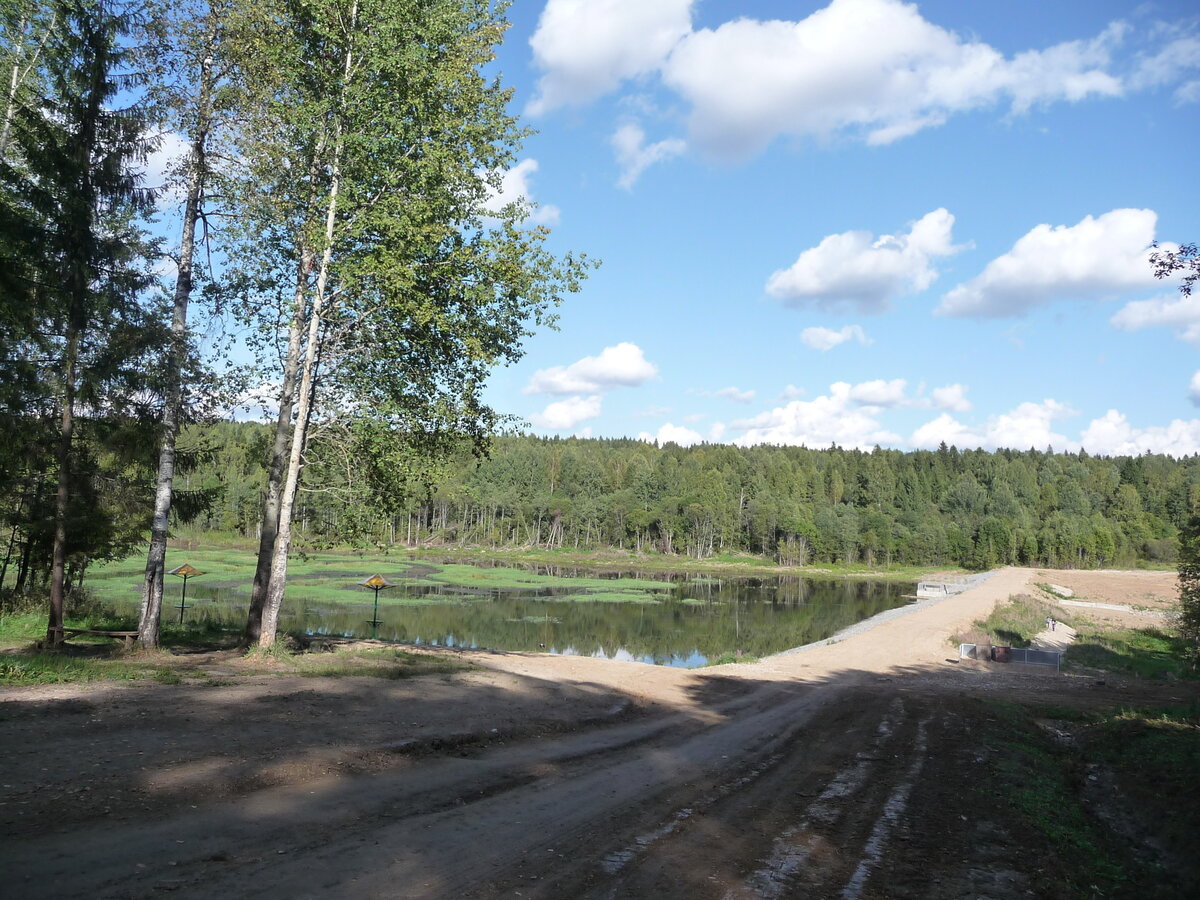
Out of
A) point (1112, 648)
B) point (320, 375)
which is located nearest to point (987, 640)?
point (1112, 648)

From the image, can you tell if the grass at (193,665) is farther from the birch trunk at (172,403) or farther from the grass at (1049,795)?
the grass at (1049,795)

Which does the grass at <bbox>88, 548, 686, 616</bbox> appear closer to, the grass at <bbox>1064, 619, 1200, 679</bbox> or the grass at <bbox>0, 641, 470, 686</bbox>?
the grass at <bbox>0, 641, 470, 686</bbox>

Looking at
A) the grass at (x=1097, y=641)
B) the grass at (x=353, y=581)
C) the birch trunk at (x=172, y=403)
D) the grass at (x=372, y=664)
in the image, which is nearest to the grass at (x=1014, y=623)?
the grass at (x=1097, y=641)

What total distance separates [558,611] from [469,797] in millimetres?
44523

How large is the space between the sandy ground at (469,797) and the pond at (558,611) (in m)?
11.8

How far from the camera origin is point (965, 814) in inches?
344

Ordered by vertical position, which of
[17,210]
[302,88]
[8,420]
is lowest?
[8,420]

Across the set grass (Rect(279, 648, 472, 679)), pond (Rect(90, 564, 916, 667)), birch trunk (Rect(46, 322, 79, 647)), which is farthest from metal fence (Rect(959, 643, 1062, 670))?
birch trunk (Rect(46, 322, 79, 647))

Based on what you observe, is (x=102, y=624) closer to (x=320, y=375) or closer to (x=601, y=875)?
(x=320, y=375)

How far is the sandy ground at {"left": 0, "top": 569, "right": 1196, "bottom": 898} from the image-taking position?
5973 millimetres

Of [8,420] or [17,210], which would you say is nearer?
[8,420]

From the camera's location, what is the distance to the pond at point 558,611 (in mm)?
36688

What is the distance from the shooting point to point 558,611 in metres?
52.1

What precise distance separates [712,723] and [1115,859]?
6.66m
